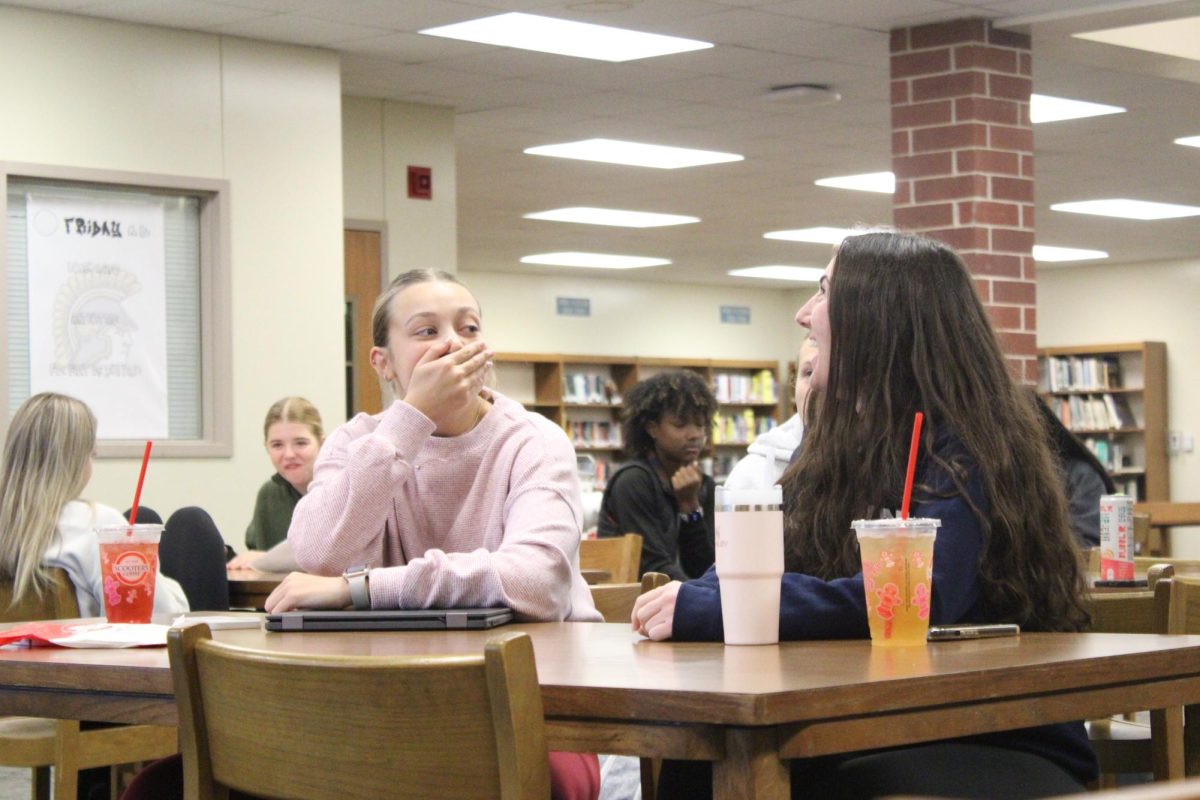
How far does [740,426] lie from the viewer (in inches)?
659

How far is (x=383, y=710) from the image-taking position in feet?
4.83

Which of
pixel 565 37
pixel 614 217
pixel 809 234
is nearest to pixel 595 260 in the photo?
pixel 809 234

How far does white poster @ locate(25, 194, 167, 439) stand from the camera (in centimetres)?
604

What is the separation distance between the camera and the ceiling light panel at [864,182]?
32.9 ft

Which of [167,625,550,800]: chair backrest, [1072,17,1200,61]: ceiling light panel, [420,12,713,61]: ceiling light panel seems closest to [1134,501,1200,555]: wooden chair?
[1072,17,1200,61]: ceiling light panel

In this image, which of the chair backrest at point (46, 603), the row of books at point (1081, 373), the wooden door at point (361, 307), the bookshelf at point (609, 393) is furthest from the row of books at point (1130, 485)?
the chair backrest at point (46, 603)

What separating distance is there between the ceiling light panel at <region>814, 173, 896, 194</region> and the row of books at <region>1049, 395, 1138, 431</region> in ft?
17.7

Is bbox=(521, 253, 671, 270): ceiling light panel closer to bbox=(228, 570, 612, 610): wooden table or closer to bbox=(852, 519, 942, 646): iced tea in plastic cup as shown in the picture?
bbox=(228, 570, 612, 610): wooden table

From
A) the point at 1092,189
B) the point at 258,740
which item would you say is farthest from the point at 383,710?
the point at 1092,189

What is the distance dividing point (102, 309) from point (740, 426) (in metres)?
11.0

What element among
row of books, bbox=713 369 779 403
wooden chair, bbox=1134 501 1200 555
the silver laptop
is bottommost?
wooden chair, bbox=1134 501 1200 555

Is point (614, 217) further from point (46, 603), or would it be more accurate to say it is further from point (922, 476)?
point (922, 476)

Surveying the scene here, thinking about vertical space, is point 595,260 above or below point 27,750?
above

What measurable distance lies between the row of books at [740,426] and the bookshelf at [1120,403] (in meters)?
2.74
